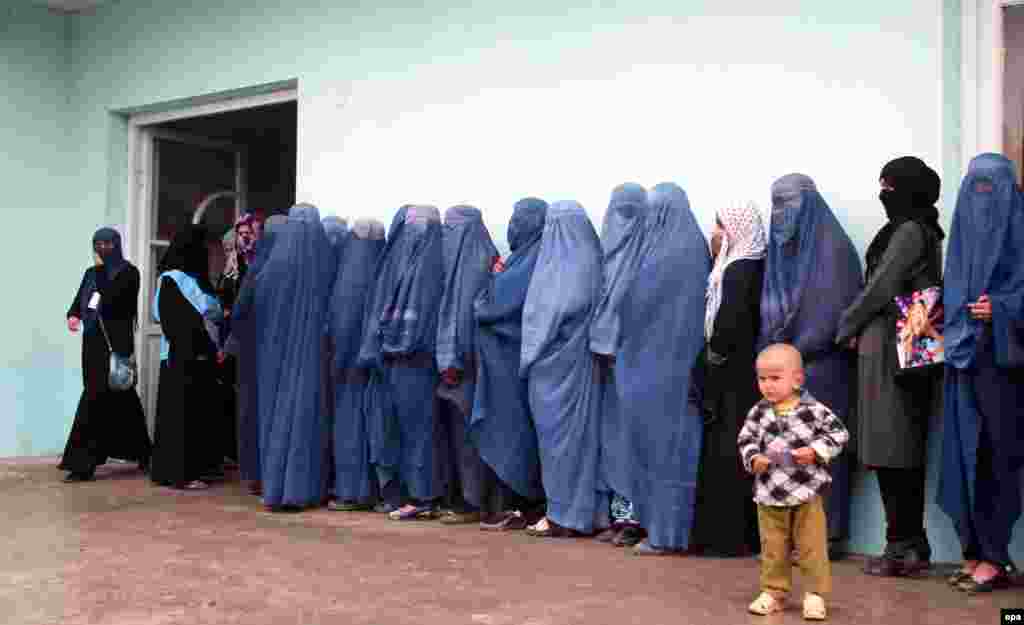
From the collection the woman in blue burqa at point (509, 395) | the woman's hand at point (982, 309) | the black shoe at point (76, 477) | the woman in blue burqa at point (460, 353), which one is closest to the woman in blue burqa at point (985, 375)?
the woman's hand at point (982, 309)

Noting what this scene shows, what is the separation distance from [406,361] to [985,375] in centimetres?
268

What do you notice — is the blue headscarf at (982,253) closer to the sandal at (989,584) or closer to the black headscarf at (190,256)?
the sandal at (989,584)

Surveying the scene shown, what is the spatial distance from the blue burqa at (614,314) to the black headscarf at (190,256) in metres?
2.82

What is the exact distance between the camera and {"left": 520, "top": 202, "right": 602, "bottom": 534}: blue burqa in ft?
16.4

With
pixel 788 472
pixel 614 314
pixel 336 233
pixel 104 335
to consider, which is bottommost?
pixel 788 472

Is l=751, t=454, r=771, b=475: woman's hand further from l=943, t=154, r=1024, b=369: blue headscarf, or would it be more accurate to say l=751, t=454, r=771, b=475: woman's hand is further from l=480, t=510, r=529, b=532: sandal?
l=480, t=510, r=529, b=532: sandal

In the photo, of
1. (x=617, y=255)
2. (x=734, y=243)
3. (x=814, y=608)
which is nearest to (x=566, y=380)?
(x=617, y=255)

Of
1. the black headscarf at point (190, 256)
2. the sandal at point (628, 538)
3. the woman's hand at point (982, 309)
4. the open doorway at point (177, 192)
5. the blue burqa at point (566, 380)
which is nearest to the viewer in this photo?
the woman's hand at point (982, 309)

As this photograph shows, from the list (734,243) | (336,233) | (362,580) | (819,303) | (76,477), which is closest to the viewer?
(362,580)

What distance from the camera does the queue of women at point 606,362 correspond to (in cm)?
404

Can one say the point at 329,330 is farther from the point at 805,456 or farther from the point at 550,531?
the point at 805,456

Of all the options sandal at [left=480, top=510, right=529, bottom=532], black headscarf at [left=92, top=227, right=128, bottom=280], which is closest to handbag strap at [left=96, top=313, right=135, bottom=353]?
black headscarf at [left=92, top=227, right=128, bottom=280]

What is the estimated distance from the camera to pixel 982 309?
3924mm

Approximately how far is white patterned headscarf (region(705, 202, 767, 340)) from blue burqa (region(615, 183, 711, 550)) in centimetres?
11
